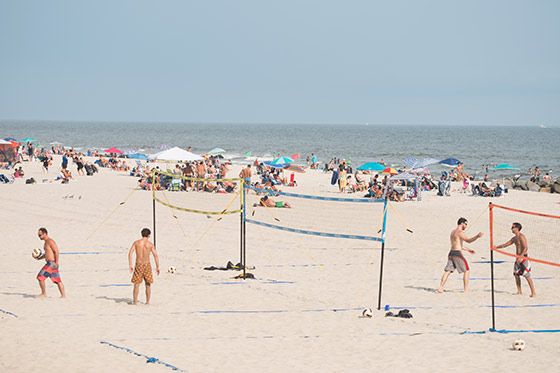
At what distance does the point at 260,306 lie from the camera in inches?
440

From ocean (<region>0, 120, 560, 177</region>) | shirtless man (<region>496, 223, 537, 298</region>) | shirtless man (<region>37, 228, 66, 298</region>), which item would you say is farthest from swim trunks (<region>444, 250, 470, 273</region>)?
ocean (<region>0, 120, 560, 177</region>)

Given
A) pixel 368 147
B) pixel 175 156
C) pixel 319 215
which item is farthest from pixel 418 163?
pixel 368 147

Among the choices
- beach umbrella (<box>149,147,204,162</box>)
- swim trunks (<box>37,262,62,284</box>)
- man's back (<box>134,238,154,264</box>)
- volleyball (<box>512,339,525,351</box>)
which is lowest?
volleyball (<box>512,339,525,351</box>)

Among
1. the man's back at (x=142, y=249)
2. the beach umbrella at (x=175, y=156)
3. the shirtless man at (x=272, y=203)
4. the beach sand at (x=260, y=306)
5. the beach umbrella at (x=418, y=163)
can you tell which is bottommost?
the beach sand at (x=260, y=306)

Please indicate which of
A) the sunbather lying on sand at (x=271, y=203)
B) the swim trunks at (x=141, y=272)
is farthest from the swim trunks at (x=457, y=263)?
the sunbather lying on sand at (x=271, y=203)

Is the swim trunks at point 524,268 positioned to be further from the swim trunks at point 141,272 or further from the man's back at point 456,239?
the swim trunks at point 141,272

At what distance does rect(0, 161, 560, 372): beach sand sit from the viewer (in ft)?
28.4

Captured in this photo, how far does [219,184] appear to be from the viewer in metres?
27.3

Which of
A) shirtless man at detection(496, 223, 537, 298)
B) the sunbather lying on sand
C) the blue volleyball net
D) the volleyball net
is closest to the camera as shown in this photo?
shirtless man at detection(496, 223, 537, 298)

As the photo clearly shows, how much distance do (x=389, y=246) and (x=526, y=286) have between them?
4.20 m

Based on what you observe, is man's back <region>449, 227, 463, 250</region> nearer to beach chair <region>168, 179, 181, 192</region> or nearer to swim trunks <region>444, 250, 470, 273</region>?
swim trunks <region>444, 250, 470, 273</region>

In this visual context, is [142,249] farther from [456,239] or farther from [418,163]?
[418,163]

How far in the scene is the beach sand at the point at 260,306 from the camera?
8664mm

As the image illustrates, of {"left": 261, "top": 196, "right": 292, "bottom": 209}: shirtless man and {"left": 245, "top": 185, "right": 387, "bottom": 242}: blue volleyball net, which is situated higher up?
{"left": 261, "top": 196, "right": 292, "bottom": 209}: shirtless man
